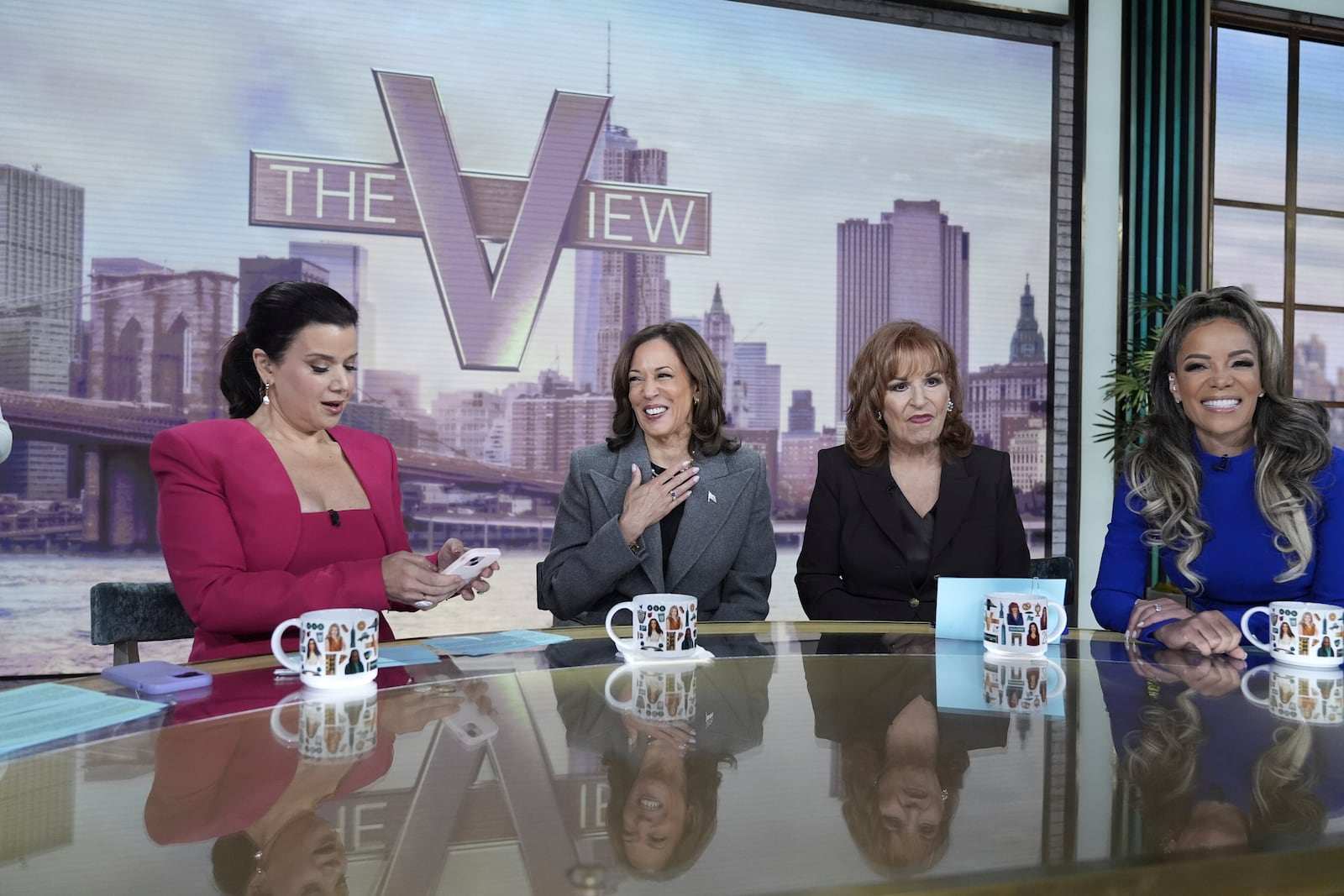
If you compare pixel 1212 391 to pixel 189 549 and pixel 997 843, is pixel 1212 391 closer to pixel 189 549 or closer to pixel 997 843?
pixel 997 843

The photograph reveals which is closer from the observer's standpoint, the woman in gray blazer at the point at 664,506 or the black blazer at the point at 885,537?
the woman in gray blazer at the point at 664,506

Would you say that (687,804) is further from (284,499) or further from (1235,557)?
(1235,557)

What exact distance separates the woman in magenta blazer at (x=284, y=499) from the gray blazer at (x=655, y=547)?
0.28 meters

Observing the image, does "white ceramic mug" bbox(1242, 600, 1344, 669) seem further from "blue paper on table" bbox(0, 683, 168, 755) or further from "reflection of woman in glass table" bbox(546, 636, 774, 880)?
"blue paper on table" bbox(0, 683, 168, 755)

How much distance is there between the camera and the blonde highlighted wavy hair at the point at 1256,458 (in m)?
1.85

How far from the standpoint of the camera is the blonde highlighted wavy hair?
185 centimetres

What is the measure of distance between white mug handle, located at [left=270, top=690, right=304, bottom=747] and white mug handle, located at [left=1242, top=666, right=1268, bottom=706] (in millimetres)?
1035

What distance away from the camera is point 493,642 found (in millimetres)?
1509

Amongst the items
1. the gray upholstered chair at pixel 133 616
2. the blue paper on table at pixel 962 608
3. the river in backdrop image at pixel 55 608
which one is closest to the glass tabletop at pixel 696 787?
the blue paper on table at pixel 962 608

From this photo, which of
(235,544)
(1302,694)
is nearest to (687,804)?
(1302,694)

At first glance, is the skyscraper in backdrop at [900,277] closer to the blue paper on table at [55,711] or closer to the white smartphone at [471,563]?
the white smartphone at [471,563]

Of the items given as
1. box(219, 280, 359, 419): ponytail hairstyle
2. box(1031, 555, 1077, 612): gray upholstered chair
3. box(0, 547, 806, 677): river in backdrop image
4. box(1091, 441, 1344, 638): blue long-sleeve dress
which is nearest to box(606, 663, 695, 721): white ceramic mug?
box(1091, 441, 1344, 638): blue long-sleeve dress

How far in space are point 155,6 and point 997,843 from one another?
4.13 m

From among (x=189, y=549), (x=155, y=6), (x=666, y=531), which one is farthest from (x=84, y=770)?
(x=155, y=6)
